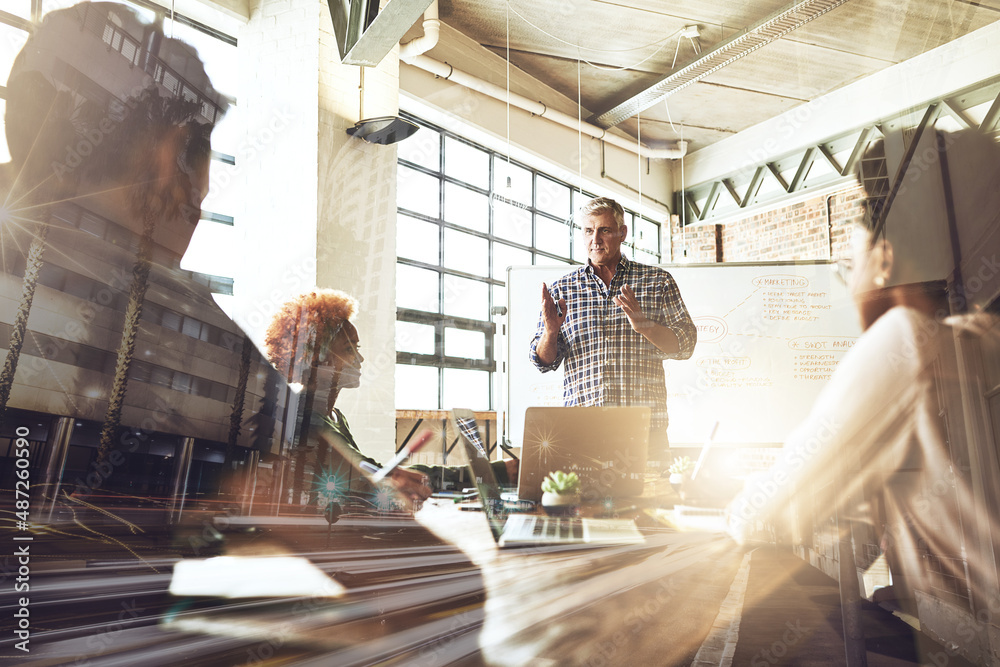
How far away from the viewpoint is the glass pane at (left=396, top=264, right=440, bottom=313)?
12.5 ft

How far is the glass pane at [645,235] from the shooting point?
5353 millimetres

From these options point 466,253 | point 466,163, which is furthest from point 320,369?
point 466,163

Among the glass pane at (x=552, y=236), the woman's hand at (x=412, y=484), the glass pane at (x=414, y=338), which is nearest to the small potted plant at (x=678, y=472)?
the woman's hand at (x=412, y=484)

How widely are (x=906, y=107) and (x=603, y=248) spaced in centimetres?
A: 51

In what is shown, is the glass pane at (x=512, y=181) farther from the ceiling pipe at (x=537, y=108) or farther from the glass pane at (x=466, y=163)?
the ceiling pipe at (x=537, y=108)

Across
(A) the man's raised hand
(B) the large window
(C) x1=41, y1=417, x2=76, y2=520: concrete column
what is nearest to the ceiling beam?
(B) the large window

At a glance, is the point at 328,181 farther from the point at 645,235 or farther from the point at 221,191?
the point at 645,235

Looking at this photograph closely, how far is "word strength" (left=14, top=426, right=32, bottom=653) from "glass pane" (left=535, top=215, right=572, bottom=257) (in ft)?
14.9

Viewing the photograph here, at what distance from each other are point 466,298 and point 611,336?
3176 millimetres

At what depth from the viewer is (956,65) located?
2.33 feet

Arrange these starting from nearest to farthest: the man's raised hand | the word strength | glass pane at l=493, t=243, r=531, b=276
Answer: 1. the word strength
2. the man's raised hand
3. glass pane at l=493, t=243, r=531, b=276

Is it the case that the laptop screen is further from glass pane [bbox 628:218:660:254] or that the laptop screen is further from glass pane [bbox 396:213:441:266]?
glass pane [bbox 628:218:660:254]

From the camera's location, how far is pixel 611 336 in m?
1.09

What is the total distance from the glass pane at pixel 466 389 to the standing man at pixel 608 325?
2.74 m
